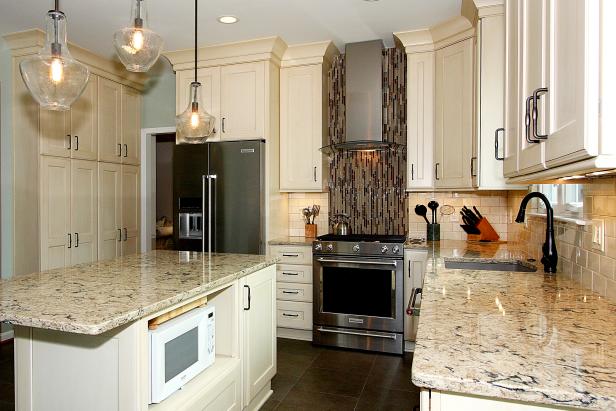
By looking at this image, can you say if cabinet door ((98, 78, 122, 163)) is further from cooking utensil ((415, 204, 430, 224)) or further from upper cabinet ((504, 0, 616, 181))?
upper cabinet ((504, 0, 616, 181))

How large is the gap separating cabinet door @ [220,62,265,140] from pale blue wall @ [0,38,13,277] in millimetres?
1816

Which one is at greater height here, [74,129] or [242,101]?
[242,101]

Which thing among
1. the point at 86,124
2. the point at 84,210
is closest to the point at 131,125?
the point at 86,124

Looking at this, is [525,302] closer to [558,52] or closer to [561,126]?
[561,126]

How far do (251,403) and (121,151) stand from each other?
10.3 ft

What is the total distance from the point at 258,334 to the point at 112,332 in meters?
1.09

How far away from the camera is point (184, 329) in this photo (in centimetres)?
189

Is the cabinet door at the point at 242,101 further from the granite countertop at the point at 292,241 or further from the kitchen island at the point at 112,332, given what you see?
the kitchen island at the point at 112,332

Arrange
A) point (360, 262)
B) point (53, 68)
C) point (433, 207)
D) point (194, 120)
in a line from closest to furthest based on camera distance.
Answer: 1. point (53, 68)
2. point (194, 120)
3. point (360, 262)
4. point (433, 207)

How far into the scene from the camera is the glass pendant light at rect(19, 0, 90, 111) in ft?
5.79

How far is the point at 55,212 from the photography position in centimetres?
374

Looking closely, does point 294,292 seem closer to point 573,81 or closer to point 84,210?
point 84,210

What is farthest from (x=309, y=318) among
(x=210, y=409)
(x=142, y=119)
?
(x=142, y=119)

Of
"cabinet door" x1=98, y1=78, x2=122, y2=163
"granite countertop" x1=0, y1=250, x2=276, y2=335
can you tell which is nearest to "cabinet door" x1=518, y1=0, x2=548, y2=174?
"granite countertop" x1=0, y1=250, x2=276, y2=335
